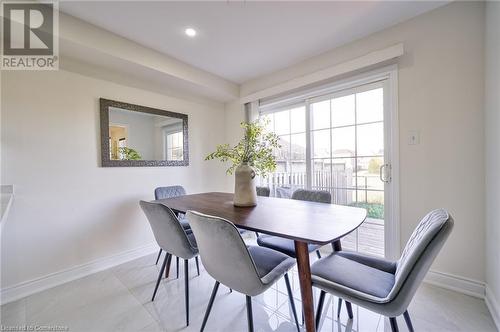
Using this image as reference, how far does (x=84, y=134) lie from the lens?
221 cm

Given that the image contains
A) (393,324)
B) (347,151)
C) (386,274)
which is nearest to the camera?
(393,324)

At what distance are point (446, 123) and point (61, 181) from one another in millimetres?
3604

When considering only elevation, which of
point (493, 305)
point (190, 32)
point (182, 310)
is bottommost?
point (182, 310)

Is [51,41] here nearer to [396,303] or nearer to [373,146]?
[396,303]

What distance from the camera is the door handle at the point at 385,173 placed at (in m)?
2.14

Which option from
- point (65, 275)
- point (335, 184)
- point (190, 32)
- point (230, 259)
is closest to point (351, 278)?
point (230, 259)

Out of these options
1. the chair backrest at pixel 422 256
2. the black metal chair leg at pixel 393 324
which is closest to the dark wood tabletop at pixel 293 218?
the chair backrest at pixel 422 256

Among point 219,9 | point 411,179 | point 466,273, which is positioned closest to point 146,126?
point 219,9

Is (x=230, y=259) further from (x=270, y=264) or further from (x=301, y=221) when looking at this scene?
(x=301, y=221)

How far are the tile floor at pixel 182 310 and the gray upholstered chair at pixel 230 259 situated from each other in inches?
21.0

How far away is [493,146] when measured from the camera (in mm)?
1508

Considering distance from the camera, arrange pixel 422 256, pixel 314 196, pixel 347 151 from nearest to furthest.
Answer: pixel 422 256, pixel 314 196, pixel 347 151

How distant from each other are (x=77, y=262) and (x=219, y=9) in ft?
9.15

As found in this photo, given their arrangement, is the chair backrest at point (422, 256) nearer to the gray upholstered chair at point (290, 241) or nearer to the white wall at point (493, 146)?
the gray upholstered chair at point (290, 241)
